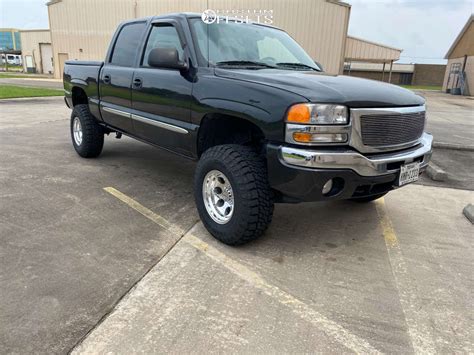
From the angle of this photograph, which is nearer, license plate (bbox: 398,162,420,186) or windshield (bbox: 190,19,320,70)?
license plate (bbox: 398,162,420,186)

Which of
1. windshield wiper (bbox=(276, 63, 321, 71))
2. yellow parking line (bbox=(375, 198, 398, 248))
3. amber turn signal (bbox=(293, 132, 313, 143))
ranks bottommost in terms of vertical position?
yellow parking line (bbox=(375, 198, 398, 248))

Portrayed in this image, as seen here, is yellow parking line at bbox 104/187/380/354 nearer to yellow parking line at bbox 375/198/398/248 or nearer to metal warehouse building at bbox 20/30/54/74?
yellow parking line at bbox 375/198/398/248

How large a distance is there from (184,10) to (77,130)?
2257 centimetres

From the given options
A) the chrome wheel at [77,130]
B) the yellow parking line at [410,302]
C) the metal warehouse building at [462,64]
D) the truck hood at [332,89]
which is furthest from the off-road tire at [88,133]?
the metal warehouse building at [462,64]

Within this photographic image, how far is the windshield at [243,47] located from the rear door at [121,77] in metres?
1.17

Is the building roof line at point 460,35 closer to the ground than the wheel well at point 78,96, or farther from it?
farther from it

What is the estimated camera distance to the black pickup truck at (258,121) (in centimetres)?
291

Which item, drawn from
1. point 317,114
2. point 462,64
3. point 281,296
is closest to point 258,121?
point 317,114

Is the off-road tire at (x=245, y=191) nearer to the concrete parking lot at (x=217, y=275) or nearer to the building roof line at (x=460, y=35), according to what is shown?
the concrete parking lot at (x=217, y=275)

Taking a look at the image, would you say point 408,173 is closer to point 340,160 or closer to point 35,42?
point 340,160

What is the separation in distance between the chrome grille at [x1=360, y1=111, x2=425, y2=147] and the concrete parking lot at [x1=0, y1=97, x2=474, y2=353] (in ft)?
3.25

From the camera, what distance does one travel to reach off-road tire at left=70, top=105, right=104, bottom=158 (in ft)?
19.4

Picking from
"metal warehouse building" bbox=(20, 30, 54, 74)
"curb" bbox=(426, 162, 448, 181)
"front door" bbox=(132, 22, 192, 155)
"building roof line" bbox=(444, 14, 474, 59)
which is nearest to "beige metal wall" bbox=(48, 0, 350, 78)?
"building roof line" bbox=(444, 14, 474, 59)

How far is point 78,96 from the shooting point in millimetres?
6320
